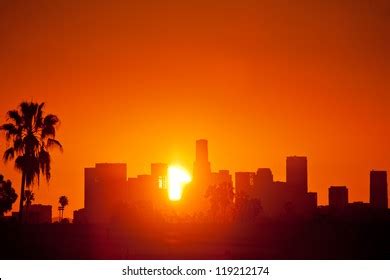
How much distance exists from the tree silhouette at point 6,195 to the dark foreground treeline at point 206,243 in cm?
5119

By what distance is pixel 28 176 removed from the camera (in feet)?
187

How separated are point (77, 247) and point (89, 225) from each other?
5.22 m

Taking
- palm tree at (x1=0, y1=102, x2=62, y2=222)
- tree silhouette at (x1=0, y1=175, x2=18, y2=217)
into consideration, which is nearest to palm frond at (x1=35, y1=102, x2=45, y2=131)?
palm tree at (x1=0, y1=102, x2=62, y2=222)

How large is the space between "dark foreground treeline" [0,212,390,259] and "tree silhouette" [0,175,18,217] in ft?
168

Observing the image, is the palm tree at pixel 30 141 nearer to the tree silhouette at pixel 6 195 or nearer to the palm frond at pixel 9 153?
the palm frond at pixel 9 153

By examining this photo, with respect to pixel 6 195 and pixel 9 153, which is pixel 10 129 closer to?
pixel 9 153

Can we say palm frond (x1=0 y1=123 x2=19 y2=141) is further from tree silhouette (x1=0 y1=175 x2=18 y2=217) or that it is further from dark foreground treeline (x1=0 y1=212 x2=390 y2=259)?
tree silhouette (x1=0 y1=175 x2=18 y2=217)

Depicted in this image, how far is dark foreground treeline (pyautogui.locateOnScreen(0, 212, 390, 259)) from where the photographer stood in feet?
136

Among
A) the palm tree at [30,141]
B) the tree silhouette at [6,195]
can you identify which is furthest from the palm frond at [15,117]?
the tree silhouette at [6,195]

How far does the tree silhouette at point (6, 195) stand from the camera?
345 ft

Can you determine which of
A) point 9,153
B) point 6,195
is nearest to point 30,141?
point 9,153
